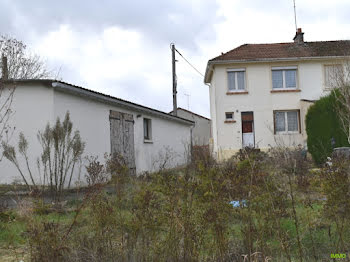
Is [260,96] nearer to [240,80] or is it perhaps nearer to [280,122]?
[240,80]

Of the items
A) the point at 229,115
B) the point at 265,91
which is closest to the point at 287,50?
the point at 265,91

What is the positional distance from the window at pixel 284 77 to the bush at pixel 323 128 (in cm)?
369

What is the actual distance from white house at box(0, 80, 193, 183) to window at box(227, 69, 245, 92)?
5.44m

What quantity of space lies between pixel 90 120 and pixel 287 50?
46.9ft

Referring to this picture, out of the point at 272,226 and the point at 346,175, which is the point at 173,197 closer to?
the point at 272,226

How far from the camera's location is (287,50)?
877 inches

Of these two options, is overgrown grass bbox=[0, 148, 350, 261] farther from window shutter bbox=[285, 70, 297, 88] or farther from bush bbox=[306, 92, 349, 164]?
window shutter bbox=[285, 70, 297, 88]

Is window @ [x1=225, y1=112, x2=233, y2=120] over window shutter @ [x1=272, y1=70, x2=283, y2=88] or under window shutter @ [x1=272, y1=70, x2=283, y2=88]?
under

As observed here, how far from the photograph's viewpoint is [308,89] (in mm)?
21609

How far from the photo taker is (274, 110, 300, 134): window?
21.6m

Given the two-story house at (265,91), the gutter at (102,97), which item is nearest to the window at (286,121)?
the two-story house at (265,91)

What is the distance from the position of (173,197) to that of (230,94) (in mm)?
18677

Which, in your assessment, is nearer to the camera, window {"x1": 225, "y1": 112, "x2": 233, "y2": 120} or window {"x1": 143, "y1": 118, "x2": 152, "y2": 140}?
window {"x1": 143, "y1": 118, "x2": 152, "y2": 140}

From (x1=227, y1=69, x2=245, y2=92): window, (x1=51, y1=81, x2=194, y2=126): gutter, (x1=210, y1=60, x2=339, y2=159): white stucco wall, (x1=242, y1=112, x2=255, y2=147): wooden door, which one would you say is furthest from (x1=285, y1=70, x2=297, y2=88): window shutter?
(x1=51, y1=81, x2=194, y2=126): gutter
